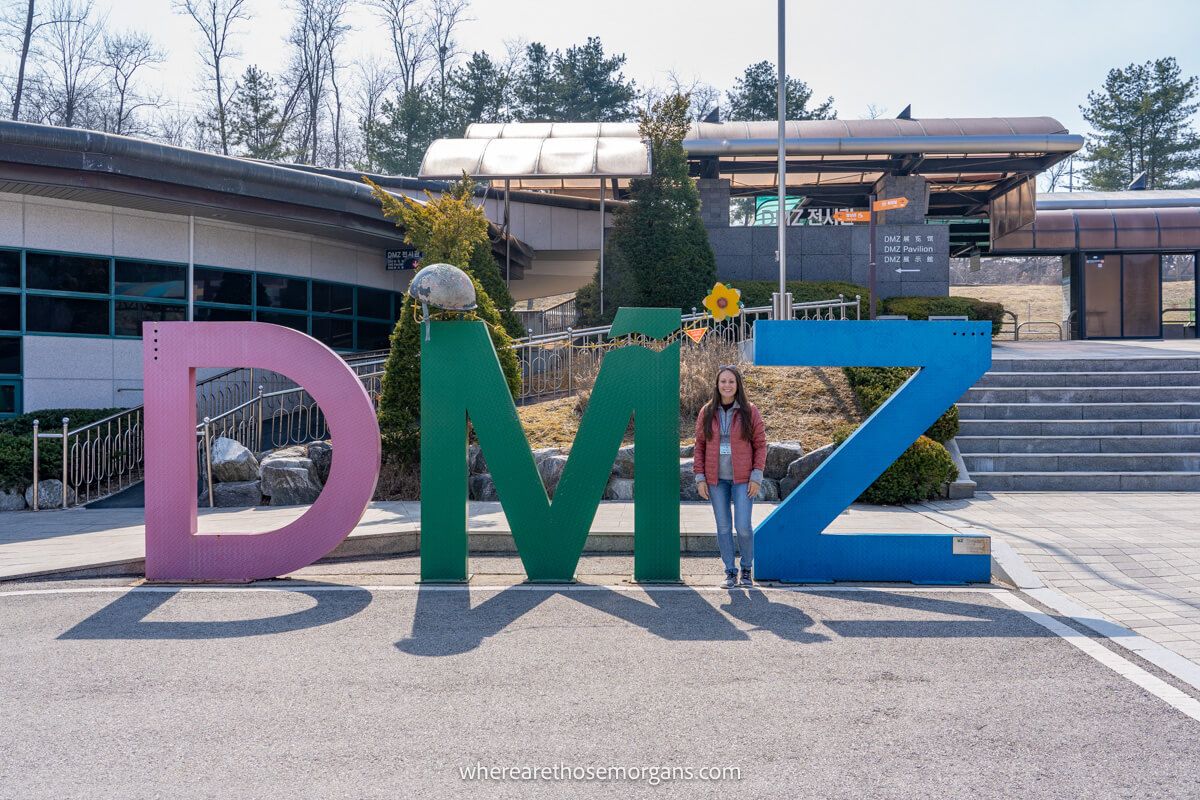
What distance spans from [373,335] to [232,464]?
27.2 ft

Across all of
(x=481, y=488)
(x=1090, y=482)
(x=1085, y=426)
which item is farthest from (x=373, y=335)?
(x=1090, y=482)

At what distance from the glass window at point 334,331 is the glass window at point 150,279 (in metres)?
2.79

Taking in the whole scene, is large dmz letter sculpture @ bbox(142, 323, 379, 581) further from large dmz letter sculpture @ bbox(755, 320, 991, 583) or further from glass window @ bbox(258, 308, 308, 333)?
glass window @ bbox(258, 308, 308, 333)

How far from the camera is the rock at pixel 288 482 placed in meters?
11.7

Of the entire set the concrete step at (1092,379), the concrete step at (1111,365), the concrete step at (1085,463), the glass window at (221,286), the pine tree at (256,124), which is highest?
the pine tree at (256,124)

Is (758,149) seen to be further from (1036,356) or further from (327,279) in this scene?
(327,279)

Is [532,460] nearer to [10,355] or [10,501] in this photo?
[10,501]

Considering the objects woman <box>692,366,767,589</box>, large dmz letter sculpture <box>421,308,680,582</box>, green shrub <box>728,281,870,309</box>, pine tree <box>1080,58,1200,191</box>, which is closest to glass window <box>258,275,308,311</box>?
green shrub <box>728,281,870,309</box>

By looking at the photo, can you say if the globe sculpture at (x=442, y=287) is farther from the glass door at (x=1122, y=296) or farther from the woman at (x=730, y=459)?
the glass door at (x=1122, y=296)

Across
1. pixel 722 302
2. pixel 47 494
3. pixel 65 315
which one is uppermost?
pixel 722 302

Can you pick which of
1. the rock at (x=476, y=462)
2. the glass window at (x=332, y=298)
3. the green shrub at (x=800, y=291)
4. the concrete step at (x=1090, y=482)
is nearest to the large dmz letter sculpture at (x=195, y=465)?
the rock at (x=476, y=462)

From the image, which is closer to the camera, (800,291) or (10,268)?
(10,268)

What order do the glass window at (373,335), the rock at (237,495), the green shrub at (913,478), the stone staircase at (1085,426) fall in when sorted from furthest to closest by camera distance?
the glass window at (373,335), the stone staircase at (1085,426), the rock at (237,495), the green shrub at (913,478)

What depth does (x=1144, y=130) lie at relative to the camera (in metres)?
47.6
